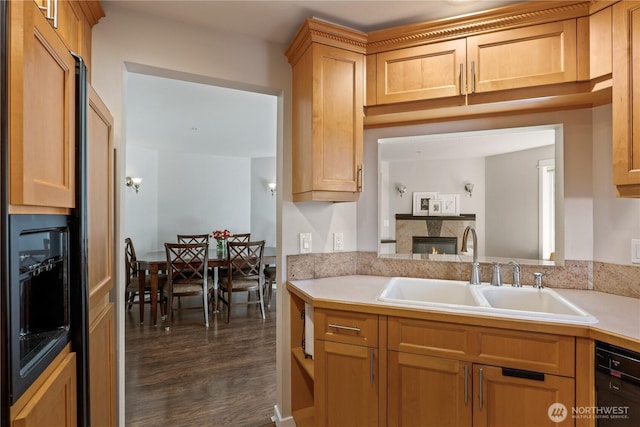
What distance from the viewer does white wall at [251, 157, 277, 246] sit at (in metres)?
6.42

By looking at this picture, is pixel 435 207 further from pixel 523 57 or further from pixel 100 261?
pixel 100 261

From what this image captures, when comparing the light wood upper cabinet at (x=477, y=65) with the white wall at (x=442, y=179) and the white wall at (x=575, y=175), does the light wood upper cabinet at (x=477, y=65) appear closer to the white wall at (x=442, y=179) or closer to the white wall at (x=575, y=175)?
the white wall at (x=575, y=175)

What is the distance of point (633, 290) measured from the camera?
1.65 meters

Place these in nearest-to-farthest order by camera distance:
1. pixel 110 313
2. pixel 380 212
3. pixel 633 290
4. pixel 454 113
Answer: pixel 110 313, pixel 633 290, pixel 454 113, pixel 380 212

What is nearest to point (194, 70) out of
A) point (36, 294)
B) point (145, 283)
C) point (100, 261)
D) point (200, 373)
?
point (100, 261)

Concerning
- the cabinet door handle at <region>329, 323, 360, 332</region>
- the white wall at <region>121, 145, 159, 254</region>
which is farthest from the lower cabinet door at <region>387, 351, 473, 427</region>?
the white wall at <region>121, 145, 159, 254</region>

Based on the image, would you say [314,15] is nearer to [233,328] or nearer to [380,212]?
[380,212]

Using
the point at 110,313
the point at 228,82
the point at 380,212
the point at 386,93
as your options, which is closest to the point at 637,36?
the point at 386,93

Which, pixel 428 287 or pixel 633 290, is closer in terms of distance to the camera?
pixel 633 290

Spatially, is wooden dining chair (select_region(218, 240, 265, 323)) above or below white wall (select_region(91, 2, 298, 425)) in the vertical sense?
below

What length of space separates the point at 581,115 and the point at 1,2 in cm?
240

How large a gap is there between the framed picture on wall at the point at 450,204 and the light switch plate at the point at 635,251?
110 centimetres

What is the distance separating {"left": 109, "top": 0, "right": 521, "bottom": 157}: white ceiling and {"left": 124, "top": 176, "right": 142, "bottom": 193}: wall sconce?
1.95 ft

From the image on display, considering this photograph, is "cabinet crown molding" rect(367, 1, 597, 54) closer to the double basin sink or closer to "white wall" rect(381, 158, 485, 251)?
"white wall" rect(381, 158, 485, 251)
